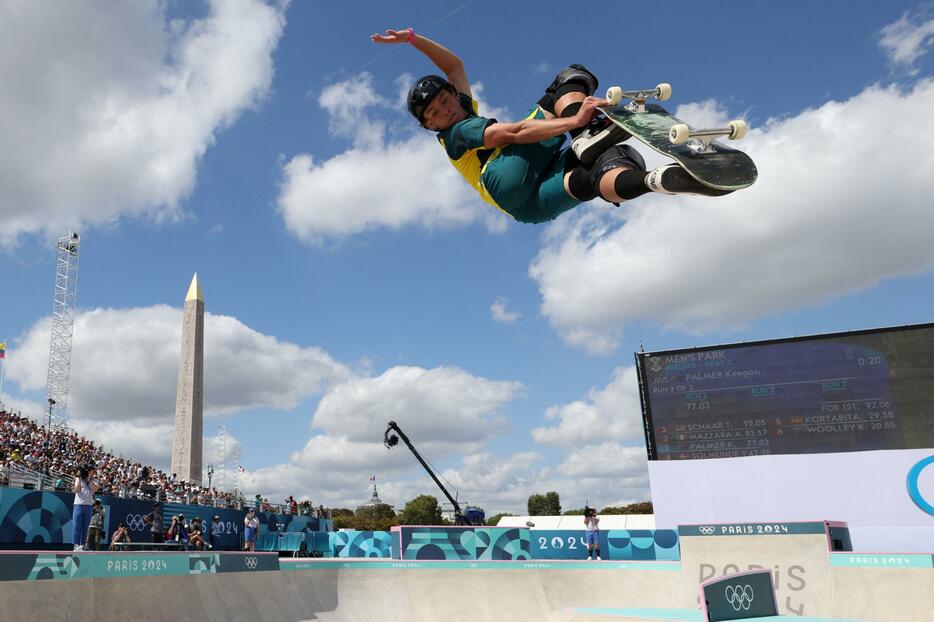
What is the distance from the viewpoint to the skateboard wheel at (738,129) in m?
4.43

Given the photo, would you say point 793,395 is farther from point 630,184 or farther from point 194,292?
point 194,292

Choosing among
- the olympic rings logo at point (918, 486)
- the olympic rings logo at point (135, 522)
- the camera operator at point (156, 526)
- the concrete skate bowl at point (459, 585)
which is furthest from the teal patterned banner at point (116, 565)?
the olympic rings logo at point (918, 486)

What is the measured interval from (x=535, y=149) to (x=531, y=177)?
0.73 feet

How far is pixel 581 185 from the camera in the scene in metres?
5.19

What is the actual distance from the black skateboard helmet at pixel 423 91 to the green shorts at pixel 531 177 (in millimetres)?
734

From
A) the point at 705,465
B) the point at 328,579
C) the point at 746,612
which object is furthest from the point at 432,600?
the point at 705,465

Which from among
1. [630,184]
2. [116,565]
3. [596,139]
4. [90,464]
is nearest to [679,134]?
[630,184]

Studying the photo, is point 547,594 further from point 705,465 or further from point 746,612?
point 705,465

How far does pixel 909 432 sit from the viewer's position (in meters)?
18.2

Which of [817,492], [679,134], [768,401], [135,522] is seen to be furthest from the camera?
[135,522]

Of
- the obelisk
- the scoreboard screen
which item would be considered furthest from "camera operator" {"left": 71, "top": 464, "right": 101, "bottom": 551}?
the obelisk

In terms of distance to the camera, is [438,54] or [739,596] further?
[739,596]

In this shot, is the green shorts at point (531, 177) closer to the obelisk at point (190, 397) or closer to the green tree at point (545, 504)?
the obelisk at point (190, 397)

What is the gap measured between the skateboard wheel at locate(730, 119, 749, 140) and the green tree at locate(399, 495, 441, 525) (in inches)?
3044
